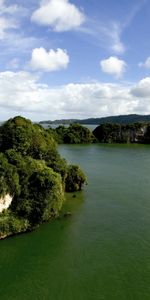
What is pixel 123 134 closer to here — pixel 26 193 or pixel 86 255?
pixel 26 193

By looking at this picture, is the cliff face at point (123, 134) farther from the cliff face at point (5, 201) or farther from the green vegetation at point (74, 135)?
the cliff face at point (5, 201)

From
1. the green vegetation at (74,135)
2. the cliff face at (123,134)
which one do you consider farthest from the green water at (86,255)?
the cliff face at (123,134)

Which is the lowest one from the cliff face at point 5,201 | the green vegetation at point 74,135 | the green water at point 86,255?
the green water at point 86,255

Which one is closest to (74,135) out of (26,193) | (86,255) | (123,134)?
(123,134)

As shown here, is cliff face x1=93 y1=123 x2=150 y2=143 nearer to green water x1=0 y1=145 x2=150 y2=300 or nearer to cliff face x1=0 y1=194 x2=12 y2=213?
green water x1=0 y1=145 x2=150 y2=300

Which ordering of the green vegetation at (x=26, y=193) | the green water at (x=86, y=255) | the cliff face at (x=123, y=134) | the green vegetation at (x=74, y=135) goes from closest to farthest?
1. the green water at (x=86, y=255)
2. the green vegetation at (x=26, y=193)
3. the green vegetation at (x=74, y=135)
4. the cliff face at (x=123, y=134)

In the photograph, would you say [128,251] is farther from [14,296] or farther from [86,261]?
[14,296]
